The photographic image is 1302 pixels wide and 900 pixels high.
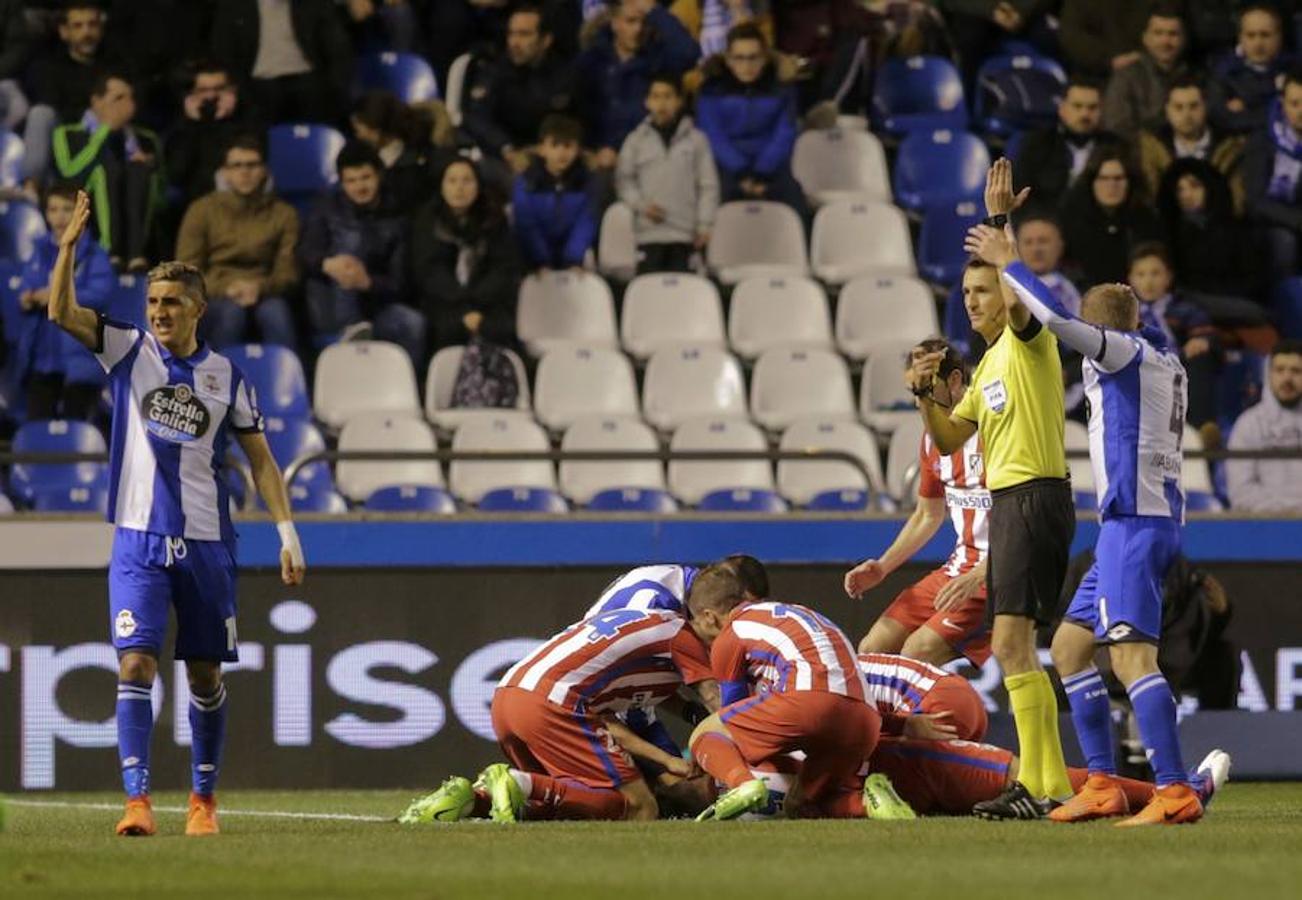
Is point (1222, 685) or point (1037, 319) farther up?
point (1037, 319)

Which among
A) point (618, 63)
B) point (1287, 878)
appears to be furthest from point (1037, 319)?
point (618, 63)

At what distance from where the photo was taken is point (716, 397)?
1633cm

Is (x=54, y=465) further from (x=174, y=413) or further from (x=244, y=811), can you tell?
(x=174, y=413)

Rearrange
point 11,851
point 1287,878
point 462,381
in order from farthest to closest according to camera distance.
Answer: point 462,381 → point 11,851 → point 1287,878

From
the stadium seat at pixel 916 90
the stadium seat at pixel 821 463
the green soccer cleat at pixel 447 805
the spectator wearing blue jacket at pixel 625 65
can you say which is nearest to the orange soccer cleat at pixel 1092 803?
the green soccer cleat at pixel 447 805

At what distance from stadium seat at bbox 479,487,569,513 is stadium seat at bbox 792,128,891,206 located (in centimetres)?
412

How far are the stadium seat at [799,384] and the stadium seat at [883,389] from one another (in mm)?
110

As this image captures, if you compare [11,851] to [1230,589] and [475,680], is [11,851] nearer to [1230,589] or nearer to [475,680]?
[475,680]

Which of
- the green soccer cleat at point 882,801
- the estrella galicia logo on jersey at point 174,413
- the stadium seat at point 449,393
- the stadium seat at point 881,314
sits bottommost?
the green soccer cleat at point 882,801

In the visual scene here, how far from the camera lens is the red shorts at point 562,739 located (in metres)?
10.6

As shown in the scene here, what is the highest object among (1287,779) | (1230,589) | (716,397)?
(716,397)

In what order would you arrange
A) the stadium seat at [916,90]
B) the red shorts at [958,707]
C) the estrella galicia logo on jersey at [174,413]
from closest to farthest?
the estrella galicia logo on jersey at [174,413] < the red shorts at [958,707] < the stadium seat at [916,90]

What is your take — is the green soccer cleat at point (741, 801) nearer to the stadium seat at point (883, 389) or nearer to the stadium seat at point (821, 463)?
the stadium seat at point (821, 463)

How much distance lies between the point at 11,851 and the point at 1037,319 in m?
4.19
